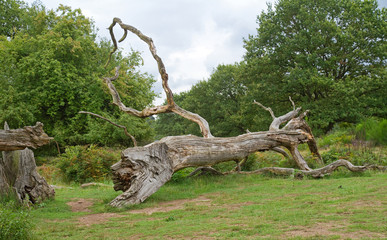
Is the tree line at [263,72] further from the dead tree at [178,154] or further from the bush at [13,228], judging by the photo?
the bush at [13,228]

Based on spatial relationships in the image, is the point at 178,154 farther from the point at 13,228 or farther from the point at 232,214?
the point at 13,228

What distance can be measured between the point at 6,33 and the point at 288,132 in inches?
1226

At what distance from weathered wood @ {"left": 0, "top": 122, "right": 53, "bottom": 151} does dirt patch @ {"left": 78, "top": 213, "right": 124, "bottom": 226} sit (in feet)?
5.45

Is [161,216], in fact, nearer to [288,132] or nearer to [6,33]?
[288,132]

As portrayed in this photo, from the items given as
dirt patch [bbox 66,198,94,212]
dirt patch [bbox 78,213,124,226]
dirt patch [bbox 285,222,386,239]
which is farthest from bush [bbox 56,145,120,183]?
dirt patch [bbox 285,222,386,239]

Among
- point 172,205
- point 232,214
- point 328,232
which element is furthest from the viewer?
point 172,205

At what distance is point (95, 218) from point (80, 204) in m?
Answer: 1.99

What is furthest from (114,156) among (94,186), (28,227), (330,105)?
(330,105)

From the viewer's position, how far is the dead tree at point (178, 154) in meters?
8.43

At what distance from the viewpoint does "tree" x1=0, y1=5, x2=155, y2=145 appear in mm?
24156

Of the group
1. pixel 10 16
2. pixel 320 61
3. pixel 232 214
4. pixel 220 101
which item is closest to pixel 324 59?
pixel 320 61

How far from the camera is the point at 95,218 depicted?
23.0 feet

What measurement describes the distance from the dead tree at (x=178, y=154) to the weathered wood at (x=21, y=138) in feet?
7.23

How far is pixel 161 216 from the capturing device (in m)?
6.75
